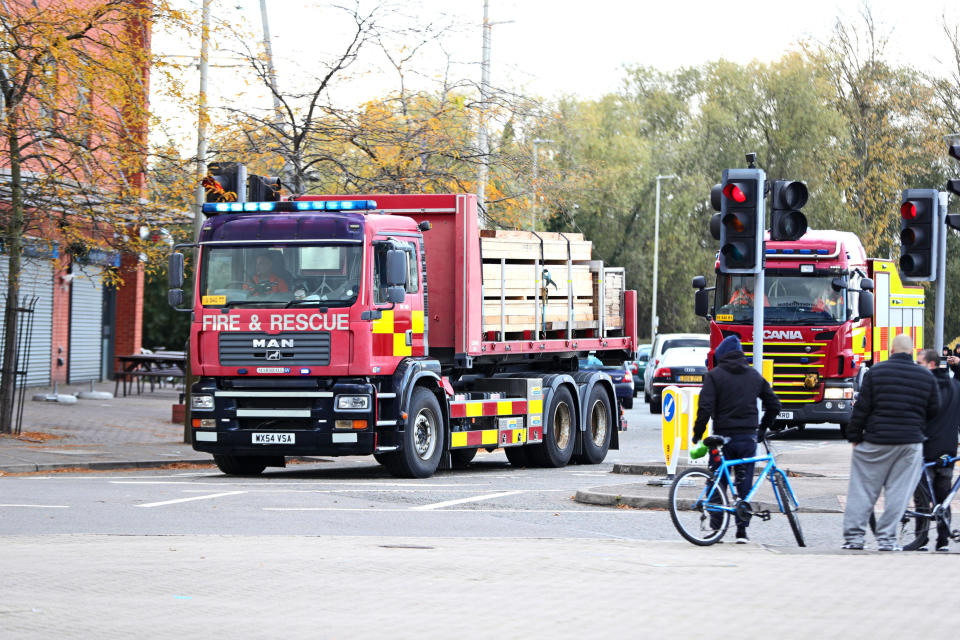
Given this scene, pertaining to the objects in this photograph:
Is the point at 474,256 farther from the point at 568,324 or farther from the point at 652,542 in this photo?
the point at 652,542

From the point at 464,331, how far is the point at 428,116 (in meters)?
8.89

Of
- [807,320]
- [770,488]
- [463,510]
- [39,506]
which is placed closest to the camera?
[39,506]

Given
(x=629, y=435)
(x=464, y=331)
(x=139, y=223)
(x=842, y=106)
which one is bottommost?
(x=629, y=435)

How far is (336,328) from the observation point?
17391 millimetres

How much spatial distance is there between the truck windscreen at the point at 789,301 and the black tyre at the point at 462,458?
6.21m

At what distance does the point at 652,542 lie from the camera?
1241 cm

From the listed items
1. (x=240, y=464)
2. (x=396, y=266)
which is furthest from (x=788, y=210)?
(x=240, y=464)

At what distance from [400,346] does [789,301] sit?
10.2m

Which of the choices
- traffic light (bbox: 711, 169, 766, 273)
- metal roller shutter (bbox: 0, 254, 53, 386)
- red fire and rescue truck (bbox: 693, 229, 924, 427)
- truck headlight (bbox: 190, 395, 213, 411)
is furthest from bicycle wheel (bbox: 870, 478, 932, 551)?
metal roller shutter (bbox: 0, 254, 53, 386)

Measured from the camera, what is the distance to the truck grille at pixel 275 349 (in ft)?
57.2

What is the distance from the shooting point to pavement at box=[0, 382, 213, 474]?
20.0 metres

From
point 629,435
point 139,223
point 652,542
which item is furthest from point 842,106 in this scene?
point 652,542

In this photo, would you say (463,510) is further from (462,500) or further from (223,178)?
(223,178)

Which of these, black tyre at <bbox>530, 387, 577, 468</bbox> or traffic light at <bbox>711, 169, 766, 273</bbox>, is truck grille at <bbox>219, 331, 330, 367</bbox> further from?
traffic light at <bbox>711, 169, 766, 273</bbox>
